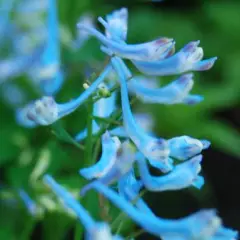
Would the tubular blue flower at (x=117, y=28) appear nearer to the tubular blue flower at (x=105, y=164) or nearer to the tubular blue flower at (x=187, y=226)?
the tubular blue flower at (x=105, y=164)

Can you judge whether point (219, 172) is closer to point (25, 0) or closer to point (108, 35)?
point (25, 0)

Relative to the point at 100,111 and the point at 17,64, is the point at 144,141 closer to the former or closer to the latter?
the point at 100,111

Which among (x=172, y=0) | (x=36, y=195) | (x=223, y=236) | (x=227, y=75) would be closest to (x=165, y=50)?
(x=223, y=236)

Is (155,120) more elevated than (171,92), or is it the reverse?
(171,92)

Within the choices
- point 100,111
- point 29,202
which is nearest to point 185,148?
point 100,111

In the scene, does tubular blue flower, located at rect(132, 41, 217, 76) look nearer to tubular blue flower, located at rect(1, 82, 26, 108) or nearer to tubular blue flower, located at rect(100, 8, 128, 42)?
tubular blue flower, located at rect(100, 8, 128, 42)

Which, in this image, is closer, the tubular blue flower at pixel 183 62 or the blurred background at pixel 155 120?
the tubular blue flower at pixel 183 62

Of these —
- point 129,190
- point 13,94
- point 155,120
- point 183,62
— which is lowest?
point 155,120

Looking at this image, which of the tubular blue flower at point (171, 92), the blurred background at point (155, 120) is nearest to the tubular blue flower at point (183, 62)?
the tubular blue flower at point (171, 92)
